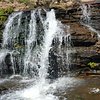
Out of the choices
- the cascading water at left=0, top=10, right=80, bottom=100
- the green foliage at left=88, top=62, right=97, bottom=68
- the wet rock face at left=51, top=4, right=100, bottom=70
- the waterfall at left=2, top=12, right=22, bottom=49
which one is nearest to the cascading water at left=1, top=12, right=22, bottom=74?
the waterfall at left=2, top=12, right=22, bottom=49

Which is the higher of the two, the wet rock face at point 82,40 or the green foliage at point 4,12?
the green foliage at point 4,12

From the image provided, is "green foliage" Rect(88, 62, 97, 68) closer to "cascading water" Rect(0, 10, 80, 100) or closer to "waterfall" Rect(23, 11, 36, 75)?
"cascading water" Rect(0, 10, 80, 100)

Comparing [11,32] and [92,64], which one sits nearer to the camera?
[92,64]

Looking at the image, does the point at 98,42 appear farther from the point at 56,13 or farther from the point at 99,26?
the point at 56,13

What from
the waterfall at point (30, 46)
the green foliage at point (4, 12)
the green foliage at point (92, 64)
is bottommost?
the green foliage at point (92, 64)

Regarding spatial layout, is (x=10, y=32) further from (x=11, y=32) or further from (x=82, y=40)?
(x=82, y=40)

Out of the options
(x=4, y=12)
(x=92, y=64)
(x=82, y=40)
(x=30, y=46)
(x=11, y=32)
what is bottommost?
(x=92, y=64)

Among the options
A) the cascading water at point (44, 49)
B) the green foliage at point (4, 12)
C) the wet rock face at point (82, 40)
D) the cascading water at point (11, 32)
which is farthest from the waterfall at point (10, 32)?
the wet rock face at point (82, 40)

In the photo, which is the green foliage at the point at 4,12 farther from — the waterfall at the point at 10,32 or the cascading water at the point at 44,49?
the cascading water at the point at 44,49

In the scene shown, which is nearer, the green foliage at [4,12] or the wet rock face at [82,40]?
the wet rock face at [82,40]

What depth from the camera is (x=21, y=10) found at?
19078mm

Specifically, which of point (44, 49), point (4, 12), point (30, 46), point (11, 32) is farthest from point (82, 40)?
point (4, 12)

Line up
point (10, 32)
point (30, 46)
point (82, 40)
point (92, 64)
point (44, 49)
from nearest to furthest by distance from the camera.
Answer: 1. point (92, 64)
2. point (82, 40)
3. point (44, 49)
4. point (30, 46)
5. point (10, 32)

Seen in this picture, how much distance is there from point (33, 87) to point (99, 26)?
5592 millimetres
